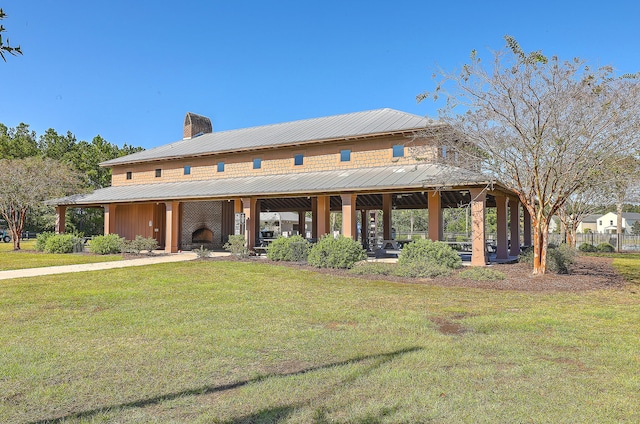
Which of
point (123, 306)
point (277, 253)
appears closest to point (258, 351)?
point (123, 306)

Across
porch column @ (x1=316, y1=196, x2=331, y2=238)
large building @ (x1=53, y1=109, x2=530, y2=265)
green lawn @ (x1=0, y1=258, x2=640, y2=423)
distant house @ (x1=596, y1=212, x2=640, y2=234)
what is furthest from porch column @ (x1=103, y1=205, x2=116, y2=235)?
distant house @ (x1=596, y1=212, x2=640, y2=234)

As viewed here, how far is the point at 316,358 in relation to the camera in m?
5.58

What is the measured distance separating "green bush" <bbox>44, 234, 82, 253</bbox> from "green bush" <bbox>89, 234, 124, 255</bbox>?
2268 millimetres

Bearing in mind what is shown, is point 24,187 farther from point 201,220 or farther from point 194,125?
point 194,125

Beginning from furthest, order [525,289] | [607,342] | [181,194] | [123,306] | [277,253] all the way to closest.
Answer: [181,194] < [277,253] < [525,289] < [123,306] < [607,342]

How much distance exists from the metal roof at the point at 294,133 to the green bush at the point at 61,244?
6889 mm

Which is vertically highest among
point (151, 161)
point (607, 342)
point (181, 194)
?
point (151, 161)

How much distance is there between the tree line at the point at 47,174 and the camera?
26.9m

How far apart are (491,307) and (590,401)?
16.5 feet

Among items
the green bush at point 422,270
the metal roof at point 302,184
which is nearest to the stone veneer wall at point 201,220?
the metal roof at point 302,184

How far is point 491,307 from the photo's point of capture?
30.1ft

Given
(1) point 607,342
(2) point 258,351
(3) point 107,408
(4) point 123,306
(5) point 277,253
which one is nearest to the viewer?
(3) point 107,408

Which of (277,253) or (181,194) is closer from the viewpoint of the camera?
(277,253)

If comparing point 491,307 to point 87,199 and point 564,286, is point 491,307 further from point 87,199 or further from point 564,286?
point 87,199
